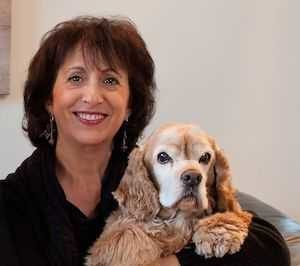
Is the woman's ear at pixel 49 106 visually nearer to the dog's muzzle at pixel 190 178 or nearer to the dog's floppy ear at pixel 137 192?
the dog's floppy ear at pixel 137 192

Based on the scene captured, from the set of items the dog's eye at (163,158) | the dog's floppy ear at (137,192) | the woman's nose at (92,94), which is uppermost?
the woman's nose at (92,94)

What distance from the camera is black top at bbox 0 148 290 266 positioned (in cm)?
131

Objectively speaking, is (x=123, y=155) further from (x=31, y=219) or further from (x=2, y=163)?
(x=2, y=163)

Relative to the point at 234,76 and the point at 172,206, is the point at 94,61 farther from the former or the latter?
the point at 234,76

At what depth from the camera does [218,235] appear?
128 centimetres

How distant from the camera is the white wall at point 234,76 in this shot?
2.32 metres

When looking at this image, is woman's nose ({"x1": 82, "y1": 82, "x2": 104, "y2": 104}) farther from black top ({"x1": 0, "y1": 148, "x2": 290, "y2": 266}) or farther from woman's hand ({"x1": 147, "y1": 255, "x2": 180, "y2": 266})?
woman's hand ({"x1": 147, "y1": 255, "x2": 180, "y2": 266})

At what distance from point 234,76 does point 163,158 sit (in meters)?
1.20

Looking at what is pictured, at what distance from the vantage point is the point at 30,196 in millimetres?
1420

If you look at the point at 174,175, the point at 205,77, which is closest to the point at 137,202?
the point at 174,175

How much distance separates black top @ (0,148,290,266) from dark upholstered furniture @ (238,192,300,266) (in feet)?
1.16

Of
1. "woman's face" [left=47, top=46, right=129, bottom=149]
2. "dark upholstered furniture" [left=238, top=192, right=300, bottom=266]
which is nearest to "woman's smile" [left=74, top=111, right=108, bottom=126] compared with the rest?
"woman's face" [left=47, top=46, right=129, bottom=149]

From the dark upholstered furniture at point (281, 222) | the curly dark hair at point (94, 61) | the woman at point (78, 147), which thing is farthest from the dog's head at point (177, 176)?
the dark upholstered furniture at point (281, 222)

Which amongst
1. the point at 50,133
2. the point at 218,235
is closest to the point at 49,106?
the point at 50,133
